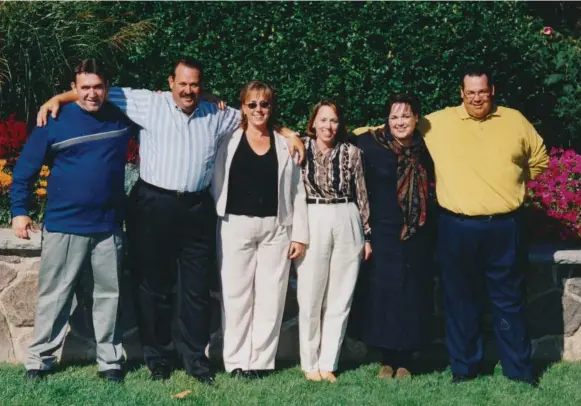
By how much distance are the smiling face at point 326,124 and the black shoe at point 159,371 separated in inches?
67.7

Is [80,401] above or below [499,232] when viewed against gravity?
below

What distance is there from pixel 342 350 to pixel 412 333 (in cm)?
62

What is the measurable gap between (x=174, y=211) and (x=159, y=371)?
1.03 m

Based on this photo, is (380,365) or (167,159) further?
(380,365)

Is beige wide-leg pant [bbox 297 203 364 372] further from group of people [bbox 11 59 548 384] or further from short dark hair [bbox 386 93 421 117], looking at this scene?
short dark hair [bbox 386 93 421 117]

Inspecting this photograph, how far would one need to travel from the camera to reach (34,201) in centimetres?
631

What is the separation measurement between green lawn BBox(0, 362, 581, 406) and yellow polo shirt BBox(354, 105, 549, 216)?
110cm

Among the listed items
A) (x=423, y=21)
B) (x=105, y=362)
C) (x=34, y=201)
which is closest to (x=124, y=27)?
(x=34, y=201)

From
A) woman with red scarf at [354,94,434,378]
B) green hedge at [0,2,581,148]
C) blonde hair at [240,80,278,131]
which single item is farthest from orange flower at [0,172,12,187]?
woman with red scarf at [354,94,434,378]

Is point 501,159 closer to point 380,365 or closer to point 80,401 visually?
point 380,365

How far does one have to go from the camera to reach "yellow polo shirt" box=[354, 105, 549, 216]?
531 cm

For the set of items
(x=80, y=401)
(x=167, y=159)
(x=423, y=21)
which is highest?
(x=423, y=21)

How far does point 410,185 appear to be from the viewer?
5.41 m

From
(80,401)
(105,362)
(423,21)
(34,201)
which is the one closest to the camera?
(80,401)
